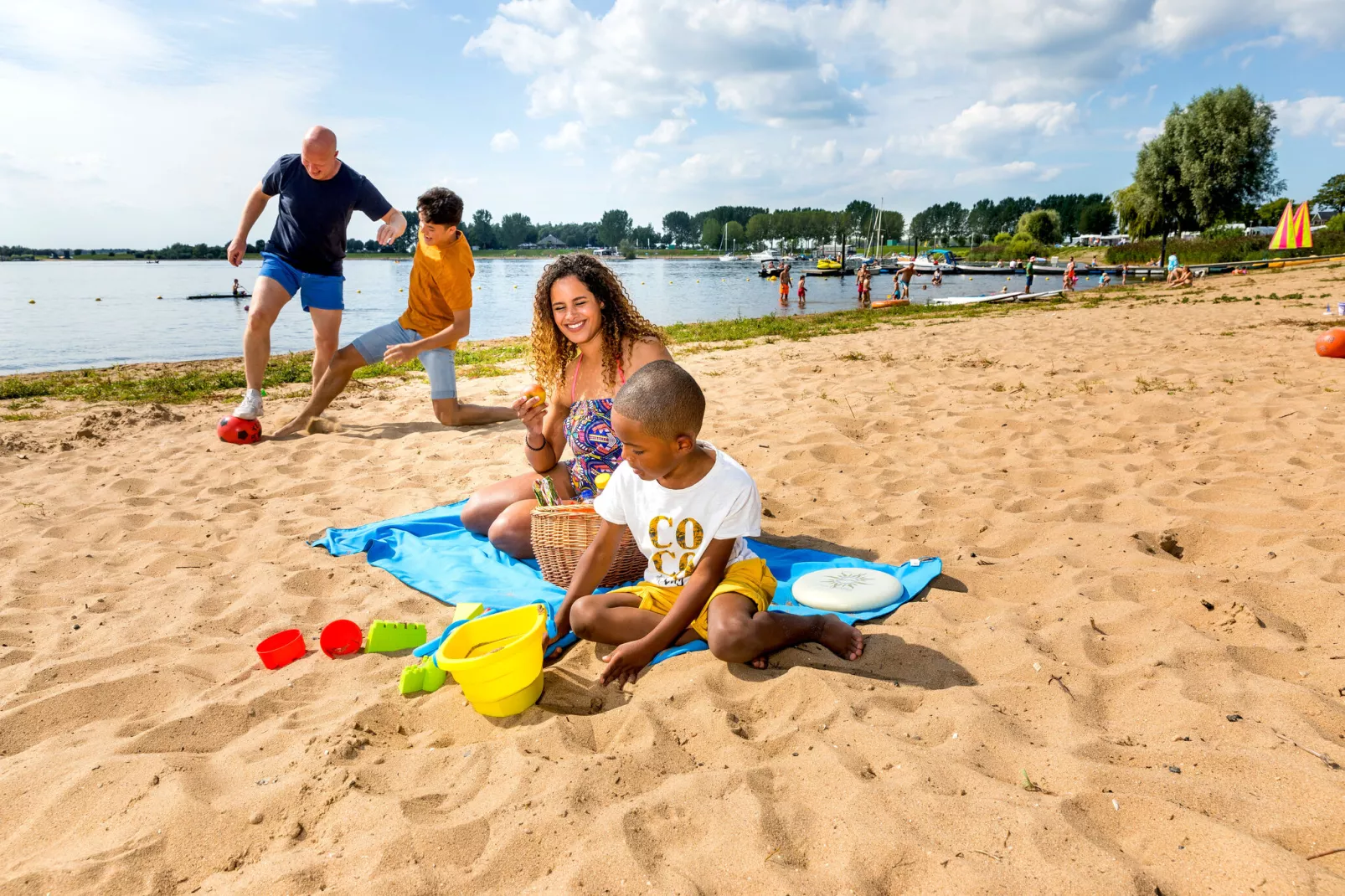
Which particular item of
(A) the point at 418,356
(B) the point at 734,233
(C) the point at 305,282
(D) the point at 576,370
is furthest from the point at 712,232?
(D) the point at 576,370

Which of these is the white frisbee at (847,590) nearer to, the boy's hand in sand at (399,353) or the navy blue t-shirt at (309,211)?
the boy's hand in sand at (399,353)

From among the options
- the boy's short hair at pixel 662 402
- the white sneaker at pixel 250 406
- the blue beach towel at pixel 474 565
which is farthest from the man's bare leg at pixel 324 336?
the boy's short hair at pixel 662 402

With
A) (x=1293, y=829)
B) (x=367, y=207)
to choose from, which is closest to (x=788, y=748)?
(x=1293, y=829)

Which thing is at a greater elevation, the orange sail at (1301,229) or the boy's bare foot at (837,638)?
the orange sail at (1301,229)

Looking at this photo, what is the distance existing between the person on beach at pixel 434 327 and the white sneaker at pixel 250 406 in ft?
0.83

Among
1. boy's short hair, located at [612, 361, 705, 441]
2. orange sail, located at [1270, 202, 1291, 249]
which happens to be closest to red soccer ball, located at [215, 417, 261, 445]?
boy's short hair, located at [612, 361, 705, 441]

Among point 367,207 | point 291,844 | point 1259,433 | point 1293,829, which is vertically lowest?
point 291,844

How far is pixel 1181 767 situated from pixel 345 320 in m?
28.3

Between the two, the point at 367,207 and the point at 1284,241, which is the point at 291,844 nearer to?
the point at 367,207

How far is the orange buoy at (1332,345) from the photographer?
7180 mm

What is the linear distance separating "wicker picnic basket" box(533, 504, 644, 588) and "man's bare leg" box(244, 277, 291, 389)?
4.13 metres

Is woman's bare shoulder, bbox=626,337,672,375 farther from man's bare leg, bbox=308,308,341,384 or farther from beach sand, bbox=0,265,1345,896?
man's bare leg, bbox=308,308,341,384

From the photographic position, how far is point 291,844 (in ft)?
6.30

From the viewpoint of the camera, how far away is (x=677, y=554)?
2.96 m
